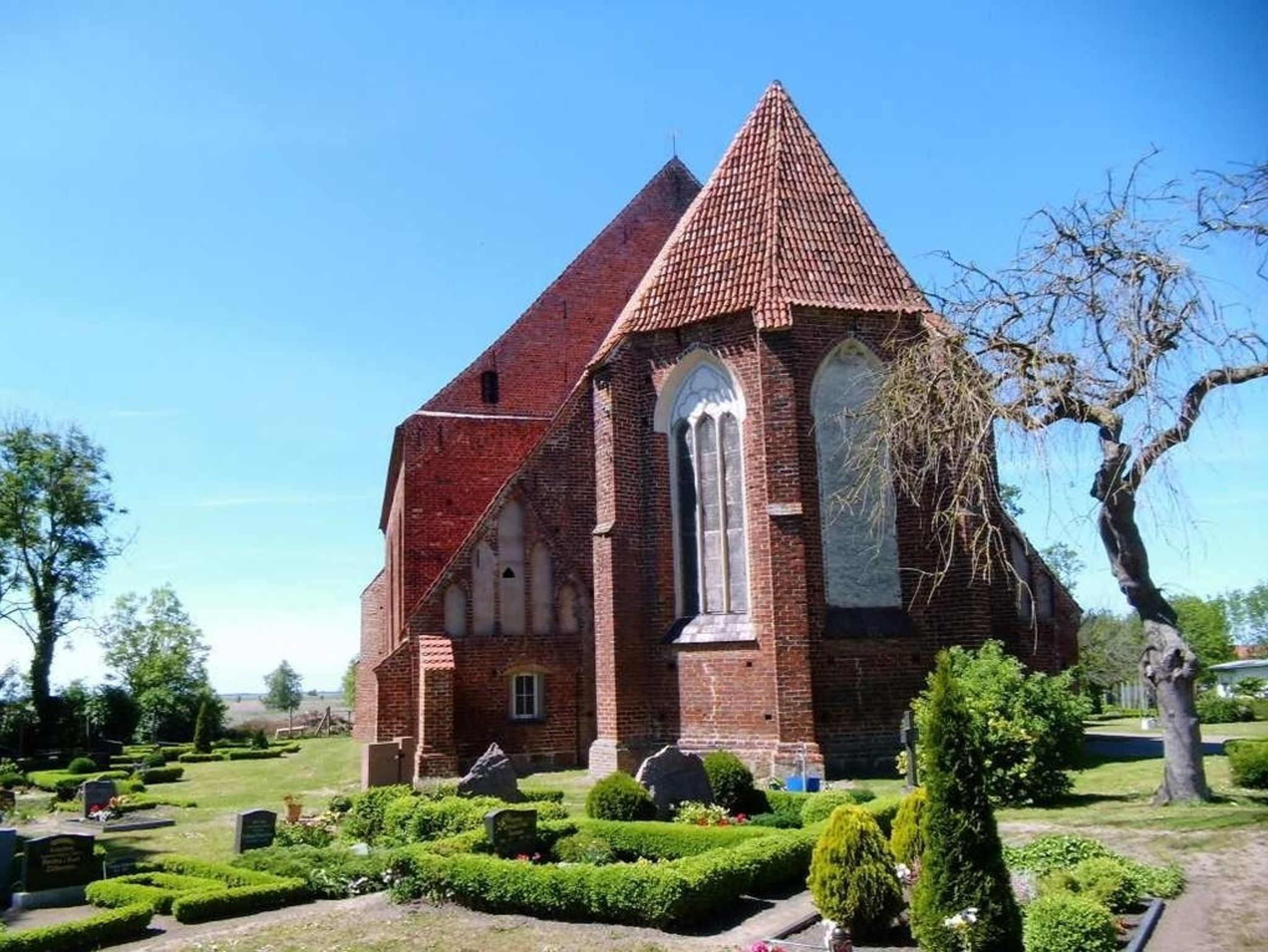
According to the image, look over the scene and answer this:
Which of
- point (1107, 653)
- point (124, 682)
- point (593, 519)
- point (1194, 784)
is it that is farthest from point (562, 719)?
point (124, 682)

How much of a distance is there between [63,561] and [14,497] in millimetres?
3687

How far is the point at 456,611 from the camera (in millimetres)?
22047

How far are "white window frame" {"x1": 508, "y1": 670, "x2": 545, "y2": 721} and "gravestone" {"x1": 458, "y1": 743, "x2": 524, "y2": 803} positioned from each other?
19.3ft

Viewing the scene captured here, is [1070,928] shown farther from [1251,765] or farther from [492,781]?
[492,781]

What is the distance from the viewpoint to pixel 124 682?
52312mm

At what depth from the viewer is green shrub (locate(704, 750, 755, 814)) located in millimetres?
14750

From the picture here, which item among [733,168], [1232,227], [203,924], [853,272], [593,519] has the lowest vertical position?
[203,924]

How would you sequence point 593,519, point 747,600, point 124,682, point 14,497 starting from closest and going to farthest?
point 747,600
point 593,519
point 14,497
point 124,682

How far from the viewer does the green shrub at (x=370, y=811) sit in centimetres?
1538

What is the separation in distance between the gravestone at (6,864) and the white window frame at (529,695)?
10.3m

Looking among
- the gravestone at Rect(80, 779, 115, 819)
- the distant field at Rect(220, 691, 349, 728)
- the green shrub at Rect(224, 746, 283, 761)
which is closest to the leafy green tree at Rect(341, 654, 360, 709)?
the distant field at Rect(220, 691, 349, 728)

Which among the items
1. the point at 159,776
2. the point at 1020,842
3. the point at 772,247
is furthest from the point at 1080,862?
the point at 159,776

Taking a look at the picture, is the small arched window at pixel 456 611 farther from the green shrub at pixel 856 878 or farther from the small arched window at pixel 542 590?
the green shrub at pixel 856 878

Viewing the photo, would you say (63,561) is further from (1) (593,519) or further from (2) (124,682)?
(1) (593,519)
